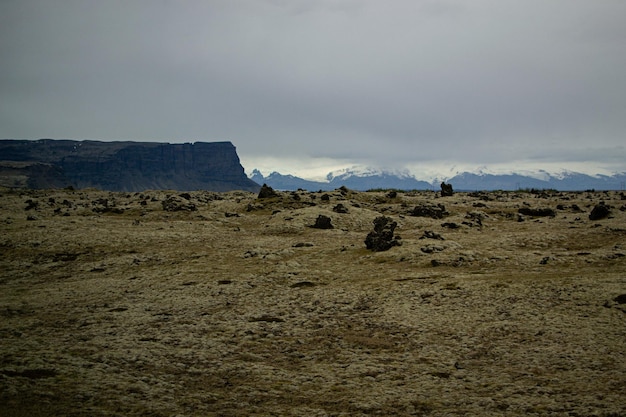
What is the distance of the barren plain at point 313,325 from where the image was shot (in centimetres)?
819

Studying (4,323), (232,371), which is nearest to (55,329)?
(4,323)

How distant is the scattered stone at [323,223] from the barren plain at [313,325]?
368 cm

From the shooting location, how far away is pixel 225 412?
25.6ft

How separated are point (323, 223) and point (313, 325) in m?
17.6

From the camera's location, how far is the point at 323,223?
30.2 m

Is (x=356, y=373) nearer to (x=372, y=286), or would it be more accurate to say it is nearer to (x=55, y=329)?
(x=372, y=286)

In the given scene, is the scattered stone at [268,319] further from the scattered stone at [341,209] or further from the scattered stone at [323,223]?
the scattered stone at [341,209]

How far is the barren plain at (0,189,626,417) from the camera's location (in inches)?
322

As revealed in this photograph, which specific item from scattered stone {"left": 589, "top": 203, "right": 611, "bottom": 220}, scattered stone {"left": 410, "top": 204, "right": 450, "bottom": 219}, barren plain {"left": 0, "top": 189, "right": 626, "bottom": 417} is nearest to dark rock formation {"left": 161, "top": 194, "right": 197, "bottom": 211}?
barren plain {"left": 0, "top": 189, "right": 626, "bottom": 417}

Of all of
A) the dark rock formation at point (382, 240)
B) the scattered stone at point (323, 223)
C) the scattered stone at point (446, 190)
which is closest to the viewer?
the dark rock formation at point (382, 240)

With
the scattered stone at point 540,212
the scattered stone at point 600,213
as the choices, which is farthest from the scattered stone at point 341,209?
the scattered stone at point 600,213

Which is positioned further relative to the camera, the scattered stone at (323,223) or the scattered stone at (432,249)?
the scattered stone at (323,223)

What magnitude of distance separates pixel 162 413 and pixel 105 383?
1877 millimetres

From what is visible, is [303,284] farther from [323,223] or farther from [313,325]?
[323,223]
